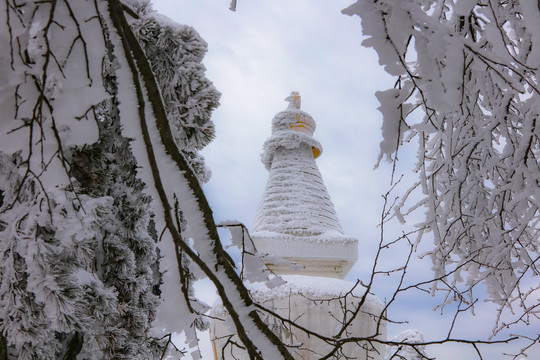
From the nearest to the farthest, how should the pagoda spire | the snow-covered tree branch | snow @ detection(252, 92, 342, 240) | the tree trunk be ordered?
the snow-covered tree branch, the tree trunk, the pagoda spire, snow @ detection(252, 92, 342, 240)

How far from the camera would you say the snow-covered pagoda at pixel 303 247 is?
4965 mm

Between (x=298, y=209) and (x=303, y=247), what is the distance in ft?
1.93

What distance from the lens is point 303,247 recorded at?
18.8 ft

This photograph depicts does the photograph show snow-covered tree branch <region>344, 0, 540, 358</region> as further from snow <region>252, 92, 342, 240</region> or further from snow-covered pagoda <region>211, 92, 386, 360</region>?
snow <region>252, 92, 342, 240</region>

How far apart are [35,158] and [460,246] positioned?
2.72 metres

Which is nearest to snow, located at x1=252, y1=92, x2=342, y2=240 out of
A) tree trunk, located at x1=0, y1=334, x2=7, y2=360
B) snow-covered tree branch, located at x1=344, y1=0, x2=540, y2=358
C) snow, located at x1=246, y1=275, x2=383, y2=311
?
snow, located at x1=246, y1=275, x2=383, y2=311

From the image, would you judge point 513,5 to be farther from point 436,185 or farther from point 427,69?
point 427,69

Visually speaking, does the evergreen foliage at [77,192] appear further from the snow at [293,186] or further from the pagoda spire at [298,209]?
the snow at [293,186]

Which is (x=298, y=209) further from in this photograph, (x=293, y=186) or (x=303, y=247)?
(x=303, y=247)

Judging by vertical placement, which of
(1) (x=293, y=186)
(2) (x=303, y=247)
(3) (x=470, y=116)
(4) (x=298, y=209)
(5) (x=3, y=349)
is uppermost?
(1) (x=293, y=186)

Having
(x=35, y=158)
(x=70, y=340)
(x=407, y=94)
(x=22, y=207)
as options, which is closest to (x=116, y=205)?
(x=22, y=207)

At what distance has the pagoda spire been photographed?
5719 mm

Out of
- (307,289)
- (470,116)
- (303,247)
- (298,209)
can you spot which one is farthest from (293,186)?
(470,116)

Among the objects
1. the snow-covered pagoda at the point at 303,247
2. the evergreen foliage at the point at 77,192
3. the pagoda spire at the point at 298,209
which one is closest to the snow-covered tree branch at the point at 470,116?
the evergreen foliage at the point at 77,192
